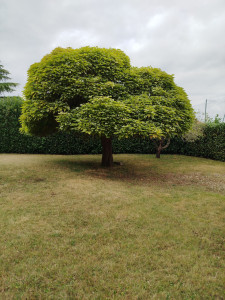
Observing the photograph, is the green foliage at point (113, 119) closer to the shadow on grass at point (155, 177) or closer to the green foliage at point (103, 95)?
the green foliage at point (103, 95)

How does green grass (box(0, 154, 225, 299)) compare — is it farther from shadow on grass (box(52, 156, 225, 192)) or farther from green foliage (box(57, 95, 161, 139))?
green foliage (box(57, 95, 161, 139))

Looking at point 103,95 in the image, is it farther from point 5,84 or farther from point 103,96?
point 5,84

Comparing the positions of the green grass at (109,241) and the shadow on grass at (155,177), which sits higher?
the shadow on grass at (155,177)

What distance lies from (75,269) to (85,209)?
2.13 meters

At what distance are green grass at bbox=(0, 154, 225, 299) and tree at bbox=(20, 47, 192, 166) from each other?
229cm

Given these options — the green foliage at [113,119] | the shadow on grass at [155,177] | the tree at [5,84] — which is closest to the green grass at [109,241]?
the shadow on grass at [155,177]

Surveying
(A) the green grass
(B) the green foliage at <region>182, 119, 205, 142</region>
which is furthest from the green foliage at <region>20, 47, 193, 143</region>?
(B) the green foliage at <region>182, 119, 205, 142</region>

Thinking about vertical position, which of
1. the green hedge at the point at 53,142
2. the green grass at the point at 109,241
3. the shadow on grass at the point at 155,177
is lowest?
the green grass at the point at 109,241

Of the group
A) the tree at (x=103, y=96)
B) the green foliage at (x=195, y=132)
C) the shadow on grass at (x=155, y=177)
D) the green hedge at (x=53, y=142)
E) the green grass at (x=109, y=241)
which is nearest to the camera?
the green grass at (x=109, y=241)

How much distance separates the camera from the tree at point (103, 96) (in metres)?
6.93

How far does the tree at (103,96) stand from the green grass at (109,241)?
2290mm

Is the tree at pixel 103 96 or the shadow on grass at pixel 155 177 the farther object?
the shadow on grass at pixel 155 177

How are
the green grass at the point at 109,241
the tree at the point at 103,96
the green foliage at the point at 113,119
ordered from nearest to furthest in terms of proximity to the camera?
the green grass at the point at 109,241, the green foliage at the point at 113,119, the tree at the point at 103,96

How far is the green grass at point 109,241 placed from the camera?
8.13 feet
